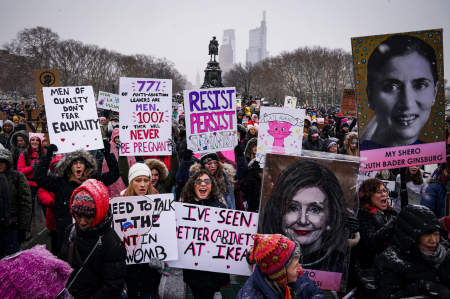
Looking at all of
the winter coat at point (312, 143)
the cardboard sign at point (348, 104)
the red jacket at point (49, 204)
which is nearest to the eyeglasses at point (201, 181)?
the red jacket at point (49, 204)

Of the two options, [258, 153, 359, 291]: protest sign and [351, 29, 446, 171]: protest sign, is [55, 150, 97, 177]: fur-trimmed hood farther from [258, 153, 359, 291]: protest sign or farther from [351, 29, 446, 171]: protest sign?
[351, 29, 446, 171]: protest sign

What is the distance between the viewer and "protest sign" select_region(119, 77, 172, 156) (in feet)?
14.6

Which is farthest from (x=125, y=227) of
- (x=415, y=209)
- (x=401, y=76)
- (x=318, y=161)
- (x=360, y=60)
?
(x=401, y=76)

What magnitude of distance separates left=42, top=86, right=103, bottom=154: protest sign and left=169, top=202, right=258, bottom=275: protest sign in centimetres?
201

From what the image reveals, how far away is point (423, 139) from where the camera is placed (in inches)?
134

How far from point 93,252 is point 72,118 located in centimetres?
285

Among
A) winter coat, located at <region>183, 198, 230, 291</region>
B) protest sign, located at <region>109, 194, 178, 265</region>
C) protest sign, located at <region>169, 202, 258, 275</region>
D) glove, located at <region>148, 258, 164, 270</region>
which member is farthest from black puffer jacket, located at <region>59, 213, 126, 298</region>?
winter coat, located at <region>183, 198, 230, 291</region>

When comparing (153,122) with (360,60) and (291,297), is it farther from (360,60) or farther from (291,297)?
(291,297)

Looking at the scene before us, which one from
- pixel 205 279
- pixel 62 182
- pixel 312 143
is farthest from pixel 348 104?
pixel 62 182

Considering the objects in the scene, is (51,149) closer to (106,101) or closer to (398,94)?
(398,94)

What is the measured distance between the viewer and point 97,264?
2.21 metres

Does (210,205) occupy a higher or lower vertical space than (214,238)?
higher

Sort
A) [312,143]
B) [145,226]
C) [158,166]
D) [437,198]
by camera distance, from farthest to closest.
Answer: [312,143]
[158,166]
[437,198]
[145,226]

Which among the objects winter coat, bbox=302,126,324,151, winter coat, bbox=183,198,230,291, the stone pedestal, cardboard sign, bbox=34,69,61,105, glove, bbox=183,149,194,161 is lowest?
winter coat, bbox=183,198,230,291
